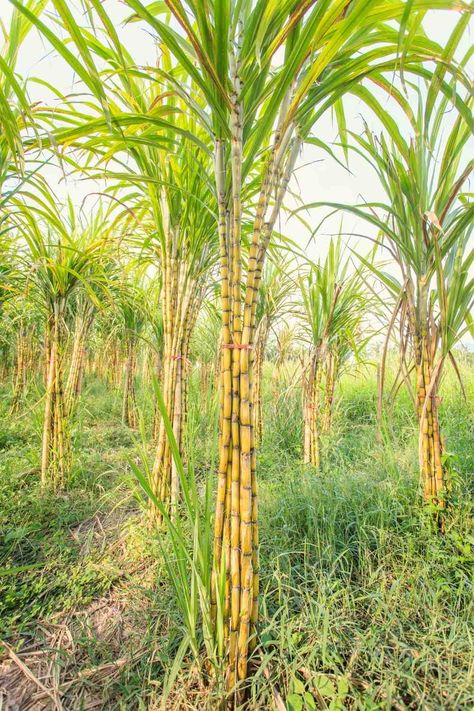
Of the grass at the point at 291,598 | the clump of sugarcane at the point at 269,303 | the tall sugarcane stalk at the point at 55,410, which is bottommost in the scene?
the grass at the point at 291,598

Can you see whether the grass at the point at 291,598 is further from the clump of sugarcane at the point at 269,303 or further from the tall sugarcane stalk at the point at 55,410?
the clump of sugarcane at the point at 269,303

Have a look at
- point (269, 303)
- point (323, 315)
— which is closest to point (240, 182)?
point (323, 315)

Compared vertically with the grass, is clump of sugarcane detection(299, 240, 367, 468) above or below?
above

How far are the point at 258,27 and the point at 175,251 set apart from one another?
90cm

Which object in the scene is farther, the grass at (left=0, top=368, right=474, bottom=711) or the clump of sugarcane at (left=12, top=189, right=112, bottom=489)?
the clump of sugarcane at (left=12, top=189, right=112, bottom=489)

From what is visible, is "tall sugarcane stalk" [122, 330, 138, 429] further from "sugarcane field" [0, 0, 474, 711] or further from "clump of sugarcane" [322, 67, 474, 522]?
"clump of sugarcane" [322, 67, 474, 522]

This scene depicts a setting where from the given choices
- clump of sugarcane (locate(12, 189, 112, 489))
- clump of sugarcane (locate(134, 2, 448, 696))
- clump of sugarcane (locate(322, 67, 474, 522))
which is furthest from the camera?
clump of sugarcane (locate(12, 189, 112, 489))

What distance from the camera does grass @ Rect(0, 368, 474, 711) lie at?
2.75 feet

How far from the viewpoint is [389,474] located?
5.66 ft

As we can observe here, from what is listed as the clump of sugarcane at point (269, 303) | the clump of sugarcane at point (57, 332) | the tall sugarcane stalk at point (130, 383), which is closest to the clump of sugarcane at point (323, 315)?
the clump of sugarcane at point (269, 303)

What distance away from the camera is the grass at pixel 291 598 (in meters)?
0.84

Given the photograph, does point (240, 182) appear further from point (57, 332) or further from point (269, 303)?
point (269, 303)

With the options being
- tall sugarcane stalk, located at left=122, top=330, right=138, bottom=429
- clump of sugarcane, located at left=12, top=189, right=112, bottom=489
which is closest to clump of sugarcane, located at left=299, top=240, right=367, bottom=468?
clump of sugarcane, located at left=12, top=189, right=112, bottom=489

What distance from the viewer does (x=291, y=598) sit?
1.09 m
